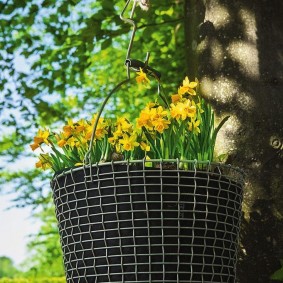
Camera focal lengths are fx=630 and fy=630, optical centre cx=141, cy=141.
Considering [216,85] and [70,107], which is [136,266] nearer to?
[216,85]

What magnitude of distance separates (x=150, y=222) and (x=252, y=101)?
138 centimetres

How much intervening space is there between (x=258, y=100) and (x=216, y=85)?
25cm

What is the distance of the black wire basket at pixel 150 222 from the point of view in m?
2.36

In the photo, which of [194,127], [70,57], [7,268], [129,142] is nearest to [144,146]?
[129,142]

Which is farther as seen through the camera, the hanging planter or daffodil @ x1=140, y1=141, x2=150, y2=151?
daffodil @ x1=140, y1=141, x2=150, y2=151

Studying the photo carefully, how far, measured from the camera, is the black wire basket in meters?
2.36

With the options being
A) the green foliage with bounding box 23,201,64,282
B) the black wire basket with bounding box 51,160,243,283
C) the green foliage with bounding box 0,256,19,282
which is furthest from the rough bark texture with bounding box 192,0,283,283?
the green foliage with bounding box 0,256,19,282

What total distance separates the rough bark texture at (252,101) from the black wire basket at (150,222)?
82 cm

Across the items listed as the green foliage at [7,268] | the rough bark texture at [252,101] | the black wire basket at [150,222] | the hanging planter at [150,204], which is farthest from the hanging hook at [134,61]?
the green foliage at [7,268]

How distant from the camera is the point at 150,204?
2375mm

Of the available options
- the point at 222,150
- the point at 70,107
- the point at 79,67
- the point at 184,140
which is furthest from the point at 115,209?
the point at 70,107

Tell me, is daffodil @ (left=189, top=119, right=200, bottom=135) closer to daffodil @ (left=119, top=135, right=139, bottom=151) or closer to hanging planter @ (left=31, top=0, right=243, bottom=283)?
hanging planter @ (left=31, top=0, right=243, bottom=283)

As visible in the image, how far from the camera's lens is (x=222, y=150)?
3434 millimetres

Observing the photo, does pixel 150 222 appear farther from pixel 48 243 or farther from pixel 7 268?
pixel 7 268
